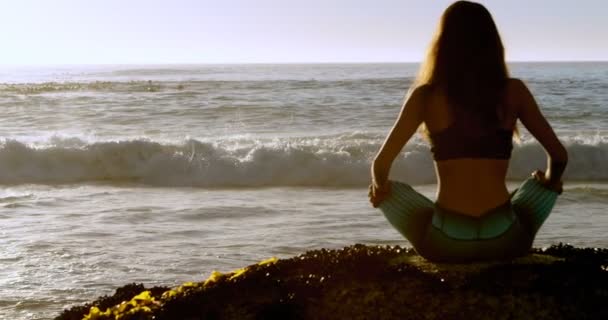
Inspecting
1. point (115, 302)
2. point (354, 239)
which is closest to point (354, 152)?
point (354, 239)

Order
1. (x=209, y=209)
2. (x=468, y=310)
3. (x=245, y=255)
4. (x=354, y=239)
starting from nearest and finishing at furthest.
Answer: (x=468, y=310) < (x=245, y=255) < (x=354, y=239) < (x=209, y=209)

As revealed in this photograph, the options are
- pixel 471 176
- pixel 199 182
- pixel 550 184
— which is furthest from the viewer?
pixel 199 182

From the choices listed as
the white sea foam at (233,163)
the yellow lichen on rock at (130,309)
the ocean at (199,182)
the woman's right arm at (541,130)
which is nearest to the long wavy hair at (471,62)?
the woman's right arm at (541,130)

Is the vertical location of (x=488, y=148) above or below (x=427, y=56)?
below

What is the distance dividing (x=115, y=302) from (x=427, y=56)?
6.96ft

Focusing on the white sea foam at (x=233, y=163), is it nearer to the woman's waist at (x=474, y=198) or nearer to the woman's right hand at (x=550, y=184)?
the woman's right hand at (x=550, y=184)

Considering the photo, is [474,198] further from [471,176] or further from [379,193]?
[379,193]

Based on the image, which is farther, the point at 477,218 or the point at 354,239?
the point at 354,239

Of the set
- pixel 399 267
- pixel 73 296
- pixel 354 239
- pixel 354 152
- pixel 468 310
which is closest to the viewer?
pixel 468 310

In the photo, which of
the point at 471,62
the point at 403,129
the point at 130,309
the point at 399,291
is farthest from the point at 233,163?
the point at 399,291

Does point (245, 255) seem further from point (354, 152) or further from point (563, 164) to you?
point (354, 152)

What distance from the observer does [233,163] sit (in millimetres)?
15898

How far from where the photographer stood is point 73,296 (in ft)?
23.1

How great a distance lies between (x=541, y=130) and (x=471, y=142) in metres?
0.36
